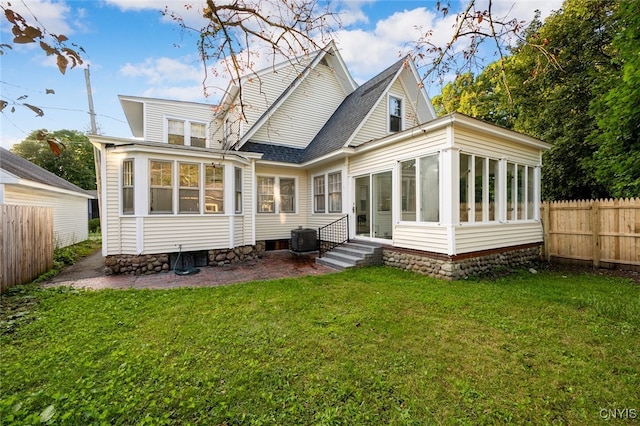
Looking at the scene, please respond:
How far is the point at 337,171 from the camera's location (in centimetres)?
992

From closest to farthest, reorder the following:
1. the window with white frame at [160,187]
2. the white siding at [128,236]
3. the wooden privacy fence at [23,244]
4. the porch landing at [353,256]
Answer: the wooden privacy fence at [23,244]
the white siding at [128,236]
the window with white frame at [160,187]
the porch landing at [353,256]

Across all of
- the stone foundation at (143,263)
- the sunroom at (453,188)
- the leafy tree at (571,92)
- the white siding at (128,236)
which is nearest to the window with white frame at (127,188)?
the white siding at (128,236)

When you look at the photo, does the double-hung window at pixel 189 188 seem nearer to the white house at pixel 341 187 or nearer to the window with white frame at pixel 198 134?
the white house at pixel 341 187

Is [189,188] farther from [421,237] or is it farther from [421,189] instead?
[421,237]

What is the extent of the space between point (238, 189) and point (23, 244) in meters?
5.25

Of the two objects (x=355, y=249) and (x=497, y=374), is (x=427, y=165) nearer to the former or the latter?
(x=355, y=249)

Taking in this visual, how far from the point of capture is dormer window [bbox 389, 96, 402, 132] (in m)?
10.8

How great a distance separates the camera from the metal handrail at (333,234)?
30.9 feet

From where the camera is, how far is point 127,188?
7.57m

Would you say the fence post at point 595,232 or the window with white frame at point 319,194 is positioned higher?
the window with white frame at point 319,194

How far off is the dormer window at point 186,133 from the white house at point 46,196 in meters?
5.12

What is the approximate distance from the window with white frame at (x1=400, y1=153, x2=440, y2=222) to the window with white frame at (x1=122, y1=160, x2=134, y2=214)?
24.6ft

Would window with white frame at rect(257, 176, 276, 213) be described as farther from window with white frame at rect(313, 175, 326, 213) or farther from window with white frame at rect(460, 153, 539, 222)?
window with white frame at rect(460, 153, 539, 222)

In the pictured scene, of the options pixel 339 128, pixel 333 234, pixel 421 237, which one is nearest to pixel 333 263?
pixel 333 234
